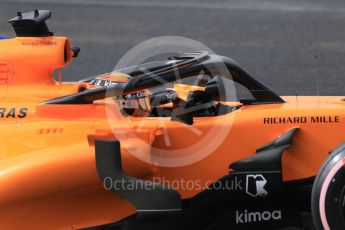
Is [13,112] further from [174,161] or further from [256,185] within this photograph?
[256,185]

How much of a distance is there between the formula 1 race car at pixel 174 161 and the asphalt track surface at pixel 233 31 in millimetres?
4892

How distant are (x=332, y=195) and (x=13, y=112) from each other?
2.15m

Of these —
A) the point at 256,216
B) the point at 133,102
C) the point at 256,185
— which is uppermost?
the point at 133,102

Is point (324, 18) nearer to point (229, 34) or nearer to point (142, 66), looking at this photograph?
point (229, 34)

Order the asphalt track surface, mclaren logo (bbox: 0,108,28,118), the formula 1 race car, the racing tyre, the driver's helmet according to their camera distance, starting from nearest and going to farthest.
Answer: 1. the racing tyre
2. the formula 1 race car
3. mclaren logo (bbox: 0,108,28,118)
4. the driver's helmet
5. the asphalt track surface

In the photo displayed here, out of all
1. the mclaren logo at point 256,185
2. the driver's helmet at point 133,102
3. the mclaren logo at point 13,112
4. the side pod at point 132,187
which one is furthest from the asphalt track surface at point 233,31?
the side pod at point 132,187

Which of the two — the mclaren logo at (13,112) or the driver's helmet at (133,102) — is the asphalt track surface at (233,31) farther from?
A: the mclaren logo at (13,112)

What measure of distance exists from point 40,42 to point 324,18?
9.40 metres

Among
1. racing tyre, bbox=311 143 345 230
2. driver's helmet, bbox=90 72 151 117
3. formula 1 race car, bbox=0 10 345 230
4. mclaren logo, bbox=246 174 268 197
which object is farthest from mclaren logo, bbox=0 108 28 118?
racing tyre, bbox=311 143 345 230

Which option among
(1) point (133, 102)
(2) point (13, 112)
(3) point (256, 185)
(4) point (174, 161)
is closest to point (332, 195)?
(3) point (256, 185)

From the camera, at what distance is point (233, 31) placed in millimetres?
12352

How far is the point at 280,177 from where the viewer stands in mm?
4137

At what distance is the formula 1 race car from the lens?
3908mm

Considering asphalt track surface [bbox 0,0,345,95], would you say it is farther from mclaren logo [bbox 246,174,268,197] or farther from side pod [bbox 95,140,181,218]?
side pod [bbox 95,140,181,218]
